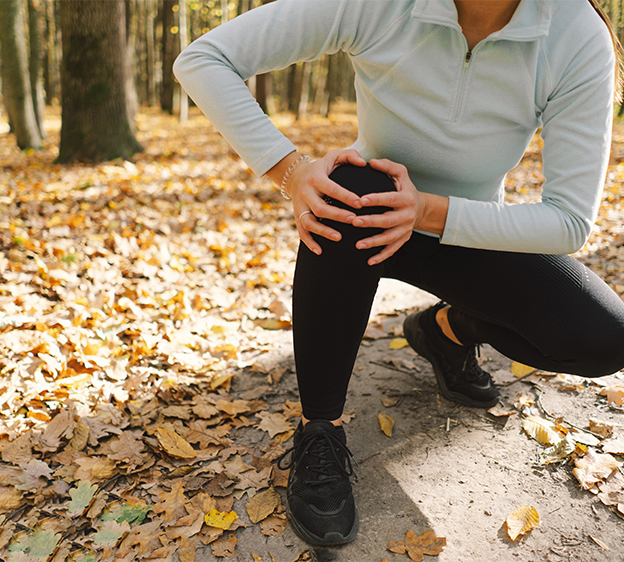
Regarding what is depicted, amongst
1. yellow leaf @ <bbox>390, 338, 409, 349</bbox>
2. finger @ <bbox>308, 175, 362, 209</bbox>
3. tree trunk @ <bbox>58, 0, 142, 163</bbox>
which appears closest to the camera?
finger @ <bbox>308, 175, 362, 209</bbox>

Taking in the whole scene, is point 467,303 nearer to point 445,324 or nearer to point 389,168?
point 445,324

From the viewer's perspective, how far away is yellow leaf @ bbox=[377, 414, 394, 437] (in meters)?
1.78

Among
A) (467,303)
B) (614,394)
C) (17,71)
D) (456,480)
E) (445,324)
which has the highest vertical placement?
(467,303)

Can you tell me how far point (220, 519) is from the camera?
4.70 ft

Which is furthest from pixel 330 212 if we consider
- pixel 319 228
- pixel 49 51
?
pixel 49 51

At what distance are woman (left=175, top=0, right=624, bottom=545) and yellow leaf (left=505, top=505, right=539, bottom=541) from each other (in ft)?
1.52

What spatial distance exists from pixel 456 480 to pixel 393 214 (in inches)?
37.2

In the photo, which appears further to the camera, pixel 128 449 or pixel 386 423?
pixel 386 423

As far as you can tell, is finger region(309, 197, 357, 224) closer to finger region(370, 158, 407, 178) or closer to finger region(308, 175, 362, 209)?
finger region(308, 175, 362, 209)

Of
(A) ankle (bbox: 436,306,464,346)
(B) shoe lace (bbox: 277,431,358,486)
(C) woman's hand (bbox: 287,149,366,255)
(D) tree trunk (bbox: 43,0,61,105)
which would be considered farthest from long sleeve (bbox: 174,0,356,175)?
(D) tree trunk (bbox: 43,0,61,105)

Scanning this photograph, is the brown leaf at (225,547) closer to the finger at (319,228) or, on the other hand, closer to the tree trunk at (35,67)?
the finger at (319,228)

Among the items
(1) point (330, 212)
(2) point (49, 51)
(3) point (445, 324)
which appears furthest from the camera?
(2) point (49, 51)

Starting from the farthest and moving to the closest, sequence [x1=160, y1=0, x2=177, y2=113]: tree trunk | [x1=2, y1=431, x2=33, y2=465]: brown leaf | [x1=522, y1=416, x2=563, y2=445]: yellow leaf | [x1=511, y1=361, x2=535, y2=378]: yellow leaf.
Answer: [x1=160, y1=0, x2=177, y2=113]: tree trunk
[x1=511, y1=361, x2=535, y2=378]: yellow leaf
[x1=522, y1=416, x2=563, y2=445]: yellow leaf
[x1=2, y1=431, x2=33, y2=465]: brown leaf

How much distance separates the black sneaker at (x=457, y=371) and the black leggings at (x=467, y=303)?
292mm
